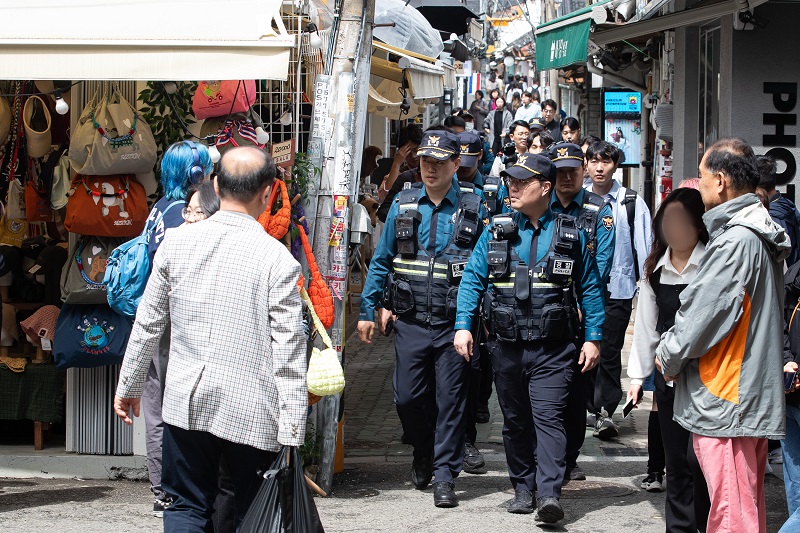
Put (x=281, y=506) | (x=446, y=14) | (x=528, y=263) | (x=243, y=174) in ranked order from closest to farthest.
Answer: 1. (x=281, y=506)
2. (x=243, y=174)
3. (x=528, y=263)
4. (x=446, y=14)

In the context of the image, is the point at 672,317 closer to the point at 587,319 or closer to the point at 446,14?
the point at 587,319

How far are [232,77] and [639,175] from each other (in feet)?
55.9

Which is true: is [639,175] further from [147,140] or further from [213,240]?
[213,240]

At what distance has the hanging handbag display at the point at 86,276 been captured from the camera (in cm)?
668

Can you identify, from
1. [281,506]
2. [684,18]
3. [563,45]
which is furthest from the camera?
[563,45]

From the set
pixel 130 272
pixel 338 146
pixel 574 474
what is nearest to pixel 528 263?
pixel 338 146

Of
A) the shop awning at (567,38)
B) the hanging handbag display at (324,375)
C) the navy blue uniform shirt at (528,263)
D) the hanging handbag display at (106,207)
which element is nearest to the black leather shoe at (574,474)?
the navy blue uniform shirt at (528,263)

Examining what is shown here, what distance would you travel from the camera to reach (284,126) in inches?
287

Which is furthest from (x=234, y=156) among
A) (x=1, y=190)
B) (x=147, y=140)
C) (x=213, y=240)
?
(x=1, y=190)

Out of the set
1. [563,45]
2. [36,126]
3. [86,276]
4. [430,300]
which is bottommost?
[430,300]

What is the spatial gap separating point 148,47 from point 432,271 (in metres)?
2.10

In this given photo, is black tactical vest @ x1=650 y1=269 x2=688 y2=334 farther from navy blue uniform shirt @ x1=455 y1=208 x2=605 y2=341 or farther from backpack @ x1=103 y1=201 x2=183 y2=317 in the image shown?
backpack @ x1=103 y1=201 x2=183 y2=317

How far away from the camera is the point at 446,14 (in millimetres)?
16438

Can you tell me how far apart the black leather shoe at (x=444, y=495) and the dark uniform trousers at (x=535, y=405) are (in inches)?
14.4
